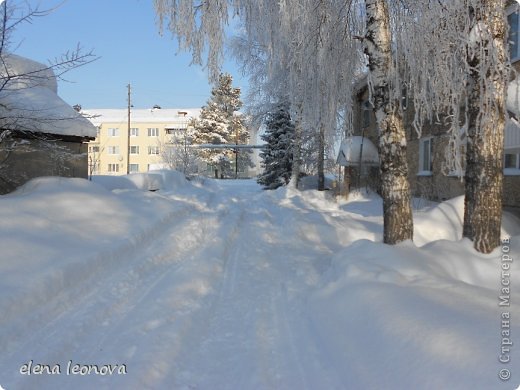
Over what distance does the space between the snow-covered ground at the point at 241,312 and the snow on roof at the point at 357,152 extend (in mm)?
10653

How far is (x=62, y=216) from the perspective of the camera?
7.50 metres

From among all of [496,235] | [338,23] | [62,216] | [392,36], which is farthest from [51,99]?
[496,235]

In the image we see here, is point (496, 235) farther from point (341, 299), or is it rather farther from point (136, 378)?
point (136, 378)

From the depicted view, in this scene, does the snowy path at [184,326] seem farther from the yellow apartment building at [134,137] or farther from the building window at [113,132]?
the building window at [113,132]

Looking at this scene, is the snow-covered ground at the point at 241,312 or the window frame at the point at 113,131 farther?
the window frame at the point at 113,131

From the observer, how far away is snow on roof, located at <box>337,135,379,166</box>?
1802 centimetres

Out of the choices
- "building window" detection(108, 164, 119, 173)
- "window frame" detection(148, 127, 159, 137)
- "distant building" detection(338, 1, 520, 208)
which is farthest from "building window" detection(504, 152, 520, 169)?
"building window" detection(108, 164, 119, 173)

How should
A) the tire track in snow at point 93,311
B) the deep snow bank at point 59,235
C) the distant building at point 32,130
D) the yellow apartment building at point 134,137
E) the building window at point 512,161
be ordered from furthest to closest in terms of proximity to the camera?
the yellow apartment building at point 134,137
the building window at point 512,161
the distant building at point 32,130
the deep snow bank at point 59,235
the tire track in snow at point 93,311

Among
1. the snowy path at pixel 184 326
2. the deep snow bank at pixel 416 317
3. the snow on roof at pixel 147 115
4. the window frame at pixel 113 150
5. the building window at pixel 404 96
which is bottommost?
the snowy path at pixel 184 326

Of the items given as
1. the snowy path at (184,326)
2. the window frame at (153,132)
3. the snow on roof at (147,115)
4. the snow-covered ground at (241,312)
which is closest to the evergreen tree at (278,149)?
the snow-covered ground at (241,312)

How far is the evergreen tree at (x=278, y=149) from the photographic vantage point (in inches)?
1029

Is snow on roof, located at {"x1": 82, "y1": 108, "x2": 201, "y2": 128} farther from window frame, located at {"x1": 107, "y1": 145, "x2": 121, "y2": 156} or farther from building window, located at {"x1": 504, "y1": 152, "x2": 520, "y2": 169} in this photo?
building window, located at {"x1": 504, "y1": 152, "x2": 520, "y2": 169}

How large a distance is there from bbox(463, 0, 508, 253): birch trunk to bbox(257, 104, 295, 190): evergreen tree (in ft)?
66.1

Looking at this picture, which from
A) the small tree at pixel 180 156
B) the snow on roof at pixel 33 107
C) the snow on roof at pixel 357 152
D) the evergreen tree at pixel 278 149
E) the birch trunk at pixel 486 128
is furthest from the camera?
the small tree at pixel 180 156
